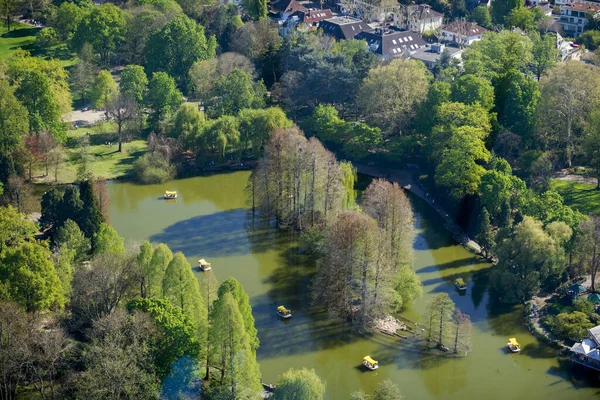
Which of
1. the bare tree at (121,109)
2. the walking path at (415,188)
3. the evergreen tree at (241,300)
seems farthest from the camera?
the bare tree at (121,109)

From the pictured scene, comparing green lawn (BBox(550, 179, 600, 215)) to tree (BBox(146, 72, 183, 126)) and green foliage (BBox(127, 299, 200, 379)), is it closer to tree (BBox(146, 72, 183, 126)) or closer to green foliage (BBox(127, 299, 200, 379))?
green foliage (BBox(127, 299, 200, 379))

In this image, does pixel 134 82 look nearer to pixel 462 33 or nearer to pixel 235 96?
pixel 235 96

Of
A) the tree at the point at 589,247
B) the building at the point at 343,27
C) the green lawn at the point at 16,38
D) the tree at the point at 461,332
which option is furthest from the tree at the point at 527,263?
the green lawn at the point at 16,38

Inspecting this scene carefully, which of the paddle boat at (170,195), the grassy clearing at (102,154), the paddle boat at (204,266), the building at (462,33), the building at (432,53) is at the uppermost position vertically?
the building at (462,33)

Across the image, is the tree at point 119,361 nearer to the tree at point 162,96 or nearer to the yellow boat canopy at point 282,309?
the yellow boat canopy at point 282,309

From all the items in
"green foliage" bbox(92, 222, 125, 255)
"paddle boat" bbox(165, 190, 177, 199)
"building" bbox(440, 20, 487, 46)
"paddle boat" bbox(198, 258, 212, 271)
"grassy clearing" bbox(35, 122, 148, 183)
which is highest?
"building" bbox(440, 20, 487, 46)

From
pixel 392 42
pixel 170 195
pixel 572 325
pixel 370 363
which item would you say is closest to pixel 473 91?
pixel 392 42

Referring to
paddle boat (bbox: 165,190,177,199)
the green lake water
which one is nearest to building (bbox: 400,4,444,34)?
the green lake water
